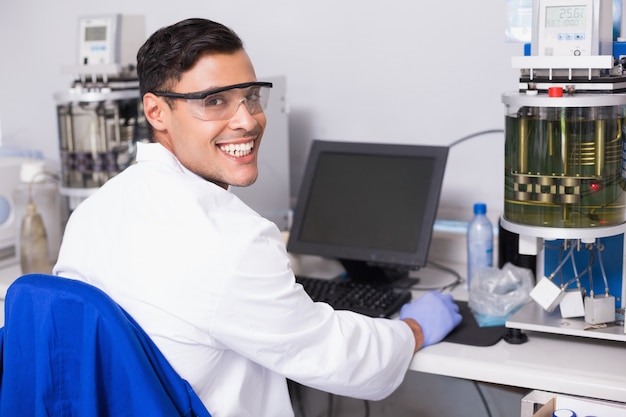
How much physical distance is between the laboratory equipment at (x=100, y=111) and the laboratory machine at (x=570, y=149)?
44.5 inches

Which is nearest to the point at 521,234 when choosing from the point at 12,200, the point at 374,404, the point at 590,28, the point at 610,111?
the point at 610,111

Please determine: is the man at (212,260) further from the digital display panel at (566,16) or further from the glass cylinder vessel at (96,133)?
the glass cylinder vessel at (96,133)

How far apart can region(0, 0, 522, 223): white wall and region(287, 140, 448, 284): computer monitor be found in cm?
27

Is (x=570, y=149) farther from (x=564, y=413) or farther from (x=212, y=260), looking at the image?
(x=212, y=260)

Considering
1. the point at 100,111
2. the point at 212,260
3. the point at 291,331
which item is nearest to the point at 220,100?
the point at 212,260

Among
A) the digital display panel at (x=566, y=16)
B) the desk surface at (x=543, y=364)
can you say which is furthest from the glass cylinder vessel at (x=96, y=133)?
the digital display panel at (x=566, y=16)

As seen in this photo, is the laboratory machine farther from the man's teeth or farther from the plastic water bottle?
the man's teeth

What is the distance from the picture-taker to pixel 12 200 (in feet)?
8.35

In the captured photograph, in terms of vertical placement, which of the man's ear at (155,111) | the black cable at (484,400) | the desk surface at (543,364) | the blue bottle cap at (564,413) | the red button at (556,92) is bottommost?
the black cable at (484,400)

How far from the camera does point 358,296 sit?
6.69 feet

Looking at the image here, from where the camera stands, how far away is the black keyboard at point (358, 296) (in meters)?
1.97

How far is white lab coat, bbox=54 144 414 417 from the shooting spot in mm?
1418

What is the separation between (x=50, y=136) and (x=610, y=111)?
6.80 ft

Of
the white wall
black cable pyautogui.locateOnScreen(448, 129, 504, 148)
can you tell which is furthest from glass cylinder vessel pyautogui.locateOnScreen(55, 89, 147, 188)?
black cable pyautogui.locateOnScreen(448, 129, 504, 148)
